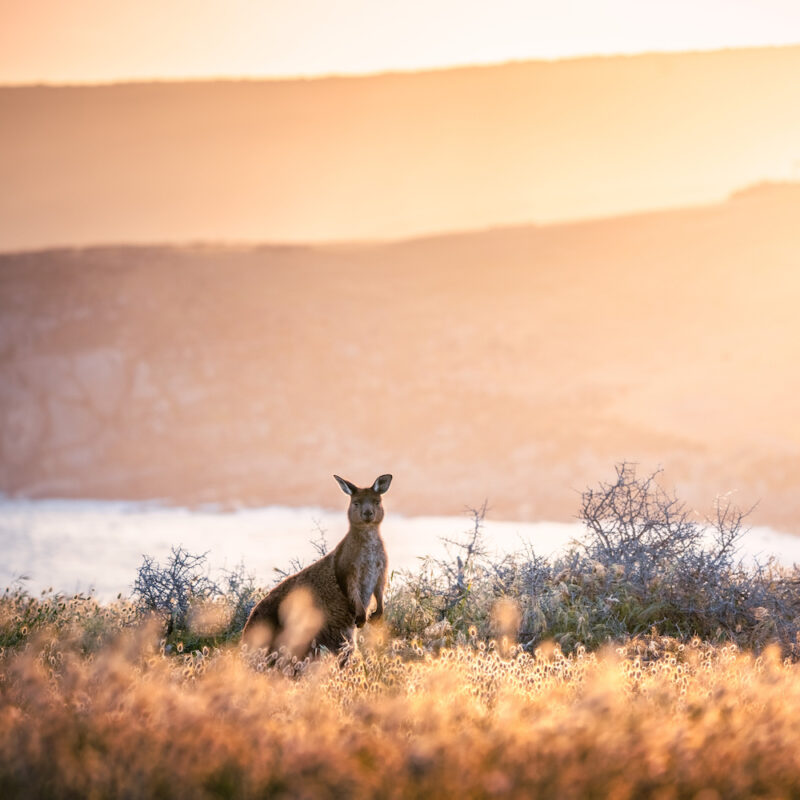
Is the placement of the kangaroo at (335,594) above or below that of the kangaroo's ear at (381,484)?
below

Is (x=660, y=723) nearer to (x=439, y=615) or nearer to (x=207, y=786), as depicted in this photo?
(x=207, y=786)

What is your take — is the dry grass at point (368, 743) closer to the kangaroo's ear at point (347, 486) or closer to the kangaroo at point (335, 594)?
the kangaroo at point (335, 594)

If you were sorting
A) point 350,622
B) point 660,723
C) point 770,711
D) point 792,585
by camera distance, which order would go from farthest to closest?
point 792,585
point 350,622
point 770,711
point 660,723

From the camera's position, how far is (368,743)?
5434mm

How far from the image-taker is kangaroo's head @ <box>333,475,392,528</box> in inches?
401

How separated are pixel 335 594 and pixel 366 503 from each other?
889 millimetres

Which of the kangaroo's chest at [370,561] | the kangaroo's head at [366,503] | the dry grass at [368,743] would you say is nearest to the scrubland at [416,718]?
the dry grass at [368,743]

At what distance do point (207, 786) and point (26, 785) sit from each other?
0.82 metres

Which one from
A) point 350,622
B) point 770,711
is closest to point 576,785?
point 770,711

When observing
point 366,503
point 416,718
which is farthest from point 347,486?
point 416,718

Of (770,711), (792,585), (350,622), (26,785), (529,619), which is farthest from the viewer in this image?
(792,585)

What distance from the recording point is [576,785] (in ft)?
17.0

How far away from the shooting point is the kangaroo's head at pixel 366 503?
10195 mm

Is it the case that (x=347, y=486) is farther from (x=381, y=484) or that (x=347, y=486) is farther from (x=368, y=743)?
(x=368, y=743)
